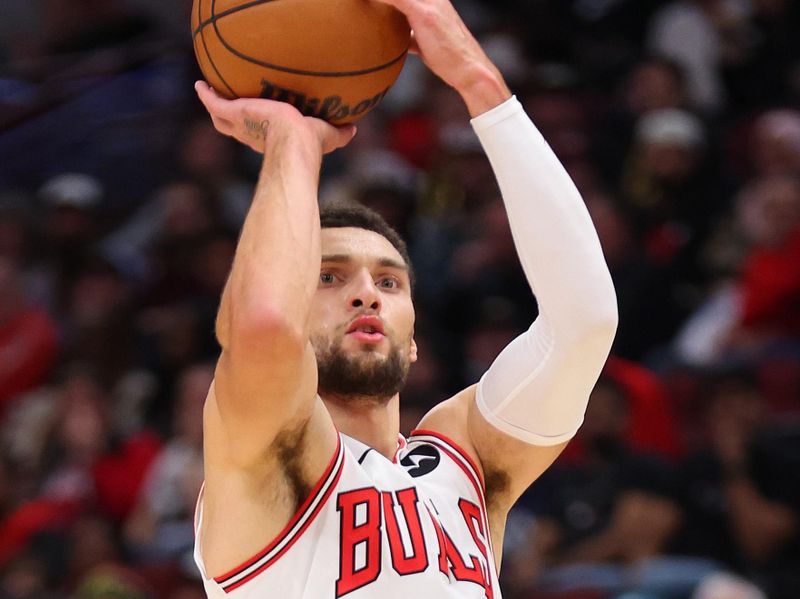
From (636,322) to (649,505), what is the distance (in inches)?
47.6

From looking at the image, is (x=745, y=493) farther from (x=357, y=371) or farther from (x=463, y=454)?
(x=357, y=371)

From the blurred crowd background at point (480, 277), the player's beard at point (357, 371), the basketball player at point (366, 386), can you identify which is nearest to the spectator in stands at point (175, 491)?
the blurred crowd background at point (480, 277)

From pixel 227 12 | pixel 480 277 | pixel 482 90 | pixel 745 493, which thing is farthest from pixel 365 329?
pixel 480 277

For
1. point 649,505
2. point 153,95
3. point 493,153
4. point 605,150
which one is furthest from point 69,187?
point 493,153

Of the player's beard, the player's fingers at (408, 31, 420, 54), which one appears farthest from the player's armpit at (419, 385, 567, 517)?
the player's fingers at (408, 31, 420, 54)

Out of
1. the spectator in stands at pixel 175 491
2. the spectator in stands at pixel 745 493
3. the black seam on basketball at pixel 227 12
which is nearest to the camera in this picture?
the black seam on basketball at pixel 227 12

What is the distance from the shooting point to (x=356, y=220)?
3.44m

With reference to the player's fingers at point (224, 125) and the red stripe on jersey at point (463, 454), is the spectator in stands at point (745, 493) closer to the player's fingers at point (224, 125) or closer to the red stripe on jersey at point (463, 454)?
the red stripe on jersey at point (463, 454)

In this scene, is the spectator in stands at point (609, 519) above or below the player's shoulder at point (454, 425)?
below

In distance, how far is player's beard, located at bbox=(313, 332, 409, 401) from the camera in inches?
123

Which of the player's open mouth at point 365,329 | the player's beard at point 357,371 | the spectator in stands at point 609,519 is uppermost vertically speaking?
the player's open mouth at point 365,329

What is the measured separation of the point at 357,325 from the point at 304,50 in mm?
645

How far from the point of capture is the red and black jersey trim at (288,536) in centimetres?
285

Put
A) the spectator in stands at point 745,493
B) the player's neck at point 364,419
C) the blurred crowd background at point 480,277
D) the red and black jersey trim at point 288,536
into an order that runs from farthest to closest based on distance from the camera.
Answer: the blurred crowd background at point 480,277 → the spectator in stands at point 745,493 → the player's neck at point 364,419 → the red and black jersey trim at point 288,536
